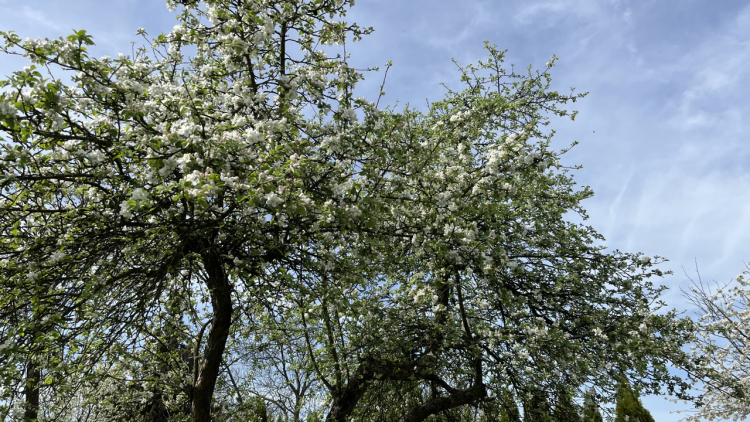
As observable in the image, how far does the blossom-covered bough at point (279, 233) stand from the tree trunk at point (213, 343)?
3cm

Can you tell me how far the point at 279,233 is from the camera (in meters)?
6.27

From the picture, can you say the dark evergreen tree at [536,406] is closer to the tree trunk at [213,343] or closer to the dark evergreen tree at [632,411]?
the dark evergreen tree at [632,411]

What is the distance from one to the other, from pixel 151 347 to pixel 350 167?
5878 mm

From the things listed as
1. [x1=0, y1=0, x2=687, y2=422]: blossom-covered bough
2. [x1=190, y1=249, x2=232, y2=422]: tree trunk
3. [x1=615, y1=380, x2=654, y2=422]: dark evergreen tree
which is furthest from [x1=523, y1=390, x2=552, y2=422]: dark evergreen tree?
[x1=190, y1=249, x2=232, y2=422]: tree trunk

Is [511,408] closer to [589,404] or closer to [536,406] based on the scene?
[536,406]

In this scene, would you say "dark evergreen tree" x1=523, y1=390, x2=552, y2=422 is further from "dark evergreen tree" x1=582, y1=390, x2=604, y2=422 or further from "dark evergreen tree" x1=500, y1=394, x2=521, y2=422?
"dark evergreen tree" x1=582, y1=390, x2=604, y2=422

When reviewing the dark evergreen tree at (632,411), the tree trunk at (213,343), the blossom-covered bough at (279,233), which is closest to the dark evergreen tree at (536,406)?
the blossom-covered bough at (279,233)

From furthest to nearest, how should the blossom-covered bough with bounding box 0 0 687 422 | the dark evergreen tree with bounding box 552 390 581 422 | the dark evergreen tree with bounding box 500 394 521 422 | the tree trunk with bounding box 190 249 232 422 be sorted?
1. the dark evergreen tree with bounding box 500 394 521 422
2. the dark evergreen tree with bounding box 552 390 581 422
3. the tree trunk with bounding box 190 249 232 422
4. the blossom-covered bough with bounding box 0 0 687 422

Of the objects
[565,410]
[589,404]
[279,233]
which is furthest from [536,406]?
[279,233]

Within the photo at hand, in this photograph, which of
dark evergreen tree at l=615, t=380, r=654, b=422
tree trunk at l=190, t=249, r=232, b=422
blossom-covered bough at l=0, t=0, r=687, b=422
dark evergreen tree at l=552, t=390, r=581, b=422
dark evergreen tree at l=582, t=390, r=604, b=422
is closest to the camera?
blossom-covered bough at l=0, t=0, r=687, b=422

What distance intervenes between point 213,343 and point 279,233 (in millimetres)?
2125

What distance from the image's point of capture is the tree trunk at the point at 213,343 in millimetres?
6758

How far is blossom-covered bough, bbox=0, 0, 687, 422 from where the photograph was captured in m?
4.52

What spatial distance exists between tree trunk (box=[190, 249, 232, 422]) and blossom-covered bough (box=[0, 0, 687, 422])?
0.03 meters
